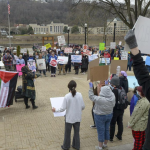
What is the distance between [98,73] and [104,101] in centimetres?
67

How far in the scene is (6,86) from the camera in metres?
6.93

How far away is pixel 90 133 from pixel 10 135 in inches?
87.3

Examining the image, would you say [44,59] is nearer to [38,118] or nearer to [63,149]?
[38,118]

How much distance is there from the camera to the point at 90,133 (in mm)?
5625

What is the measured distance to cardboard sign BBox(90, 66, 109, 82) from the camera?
4465mm

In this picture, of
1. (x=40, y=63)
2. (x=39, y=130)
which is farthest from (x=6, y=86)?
(x=40, y=63)

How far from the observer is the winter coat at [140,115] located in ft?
13.0

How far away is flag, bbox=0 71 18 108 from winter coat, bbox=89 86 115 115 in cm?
376

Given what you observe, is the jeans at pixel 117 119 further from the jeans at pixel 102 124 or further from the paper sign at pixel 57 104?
the paper sign at pixel 57 104

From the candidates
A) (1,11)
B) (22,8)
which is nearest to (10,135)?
(1,11)

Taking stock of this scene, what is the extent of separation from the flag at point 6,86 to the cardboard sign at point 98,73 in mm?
3625

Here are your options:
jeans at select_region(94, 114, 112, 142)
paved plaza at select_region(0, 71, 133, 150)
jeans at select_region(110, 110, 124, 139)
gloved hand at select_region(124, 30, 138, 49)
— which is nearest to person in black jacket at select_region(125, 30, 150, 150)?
gloved hand at select_region(124, 30, 138, 49)

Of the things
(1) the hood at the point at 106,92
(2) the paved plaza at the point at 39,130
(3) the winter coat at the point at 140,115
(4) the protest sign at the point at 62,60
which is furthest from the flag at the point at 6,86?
(4) the protest sign at the point at 62,60

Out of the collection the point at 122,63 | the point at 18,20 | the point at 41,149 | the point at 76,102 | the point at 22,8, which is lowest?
the point at 41,149
